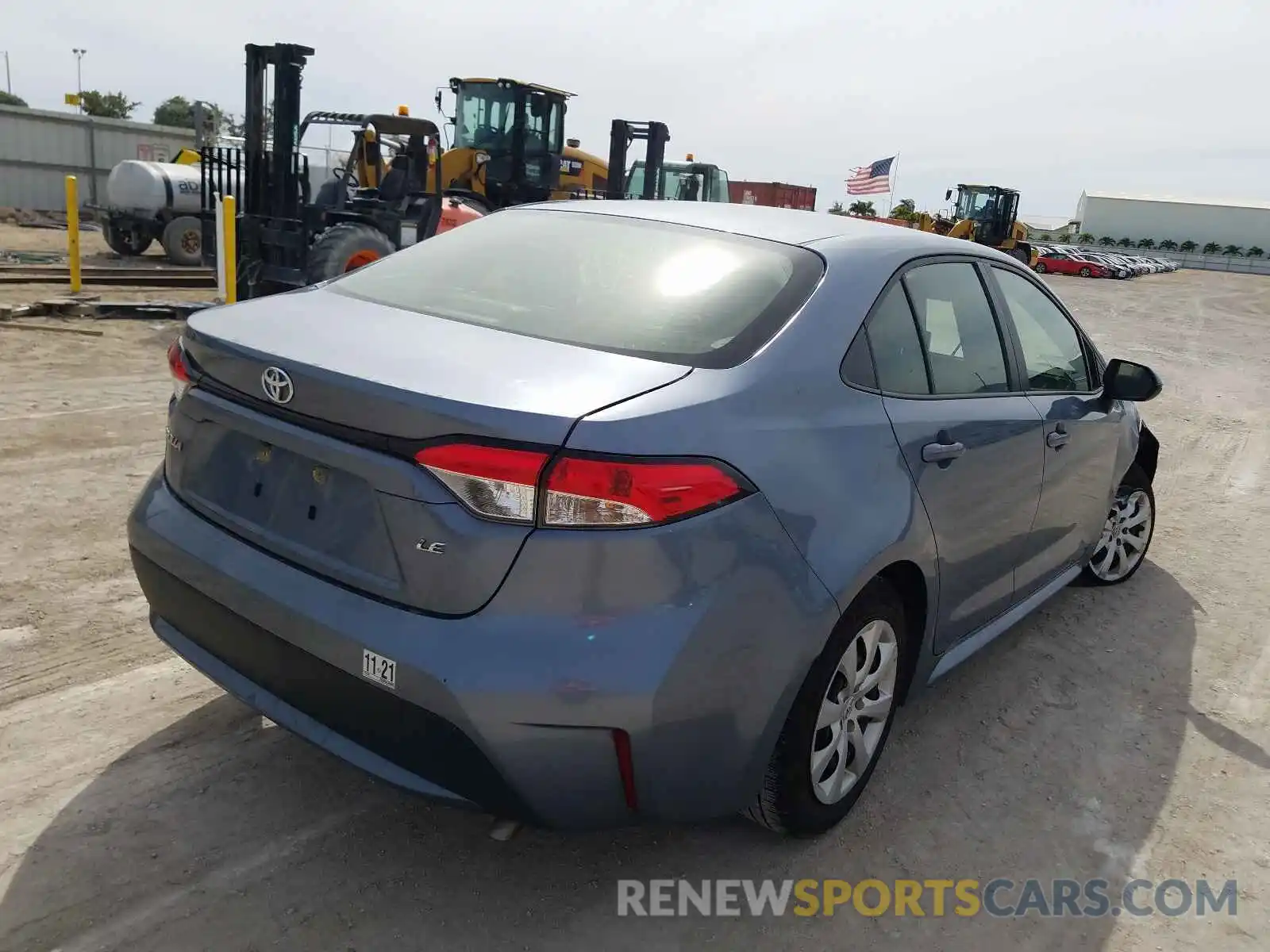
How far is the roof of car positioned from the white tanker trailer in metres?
14.9

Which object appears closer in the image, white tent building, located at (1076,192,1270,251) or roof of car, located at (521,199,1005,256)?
roof of car, located at (521,199,1005,256)

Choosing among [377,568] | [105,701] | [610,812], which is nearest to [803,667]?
[610,812]

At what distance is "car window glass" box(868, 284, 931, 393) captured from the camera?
2728mm

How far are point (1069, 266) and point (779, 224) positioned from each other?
156 ft

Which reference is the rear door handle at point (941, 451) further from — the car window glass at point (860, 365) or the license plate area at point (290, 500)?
the license plate area at point (290, 500)

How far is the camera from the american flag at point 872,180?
3656 centimetres

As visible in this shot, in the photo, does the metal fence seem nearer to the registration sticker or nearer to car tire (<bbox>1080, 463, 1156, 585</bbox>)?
car tire (<bbox>1080, 463, 1156, 585</bbox>)

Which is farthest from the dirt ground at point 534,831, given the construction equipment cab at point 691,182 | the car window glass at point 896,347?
the construction equipment cab at point 691,182

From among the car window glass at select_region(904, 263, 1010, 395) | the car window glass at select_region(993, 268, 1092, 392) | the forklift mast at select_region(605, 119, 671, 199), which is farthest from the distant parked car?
the car window glass at select_region(904, 263, 1010, 395)

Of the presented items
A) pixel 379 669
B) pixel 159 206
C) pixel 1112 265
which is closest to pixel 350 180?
pixel 159 206

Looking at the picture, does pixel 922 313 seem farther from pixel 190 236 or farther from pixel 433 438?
pixel 190 236

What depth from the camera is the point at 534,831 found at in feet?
8.86

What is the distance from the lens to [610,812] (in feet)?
7.00

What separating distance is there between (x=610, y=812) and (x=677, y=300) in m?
1.26
